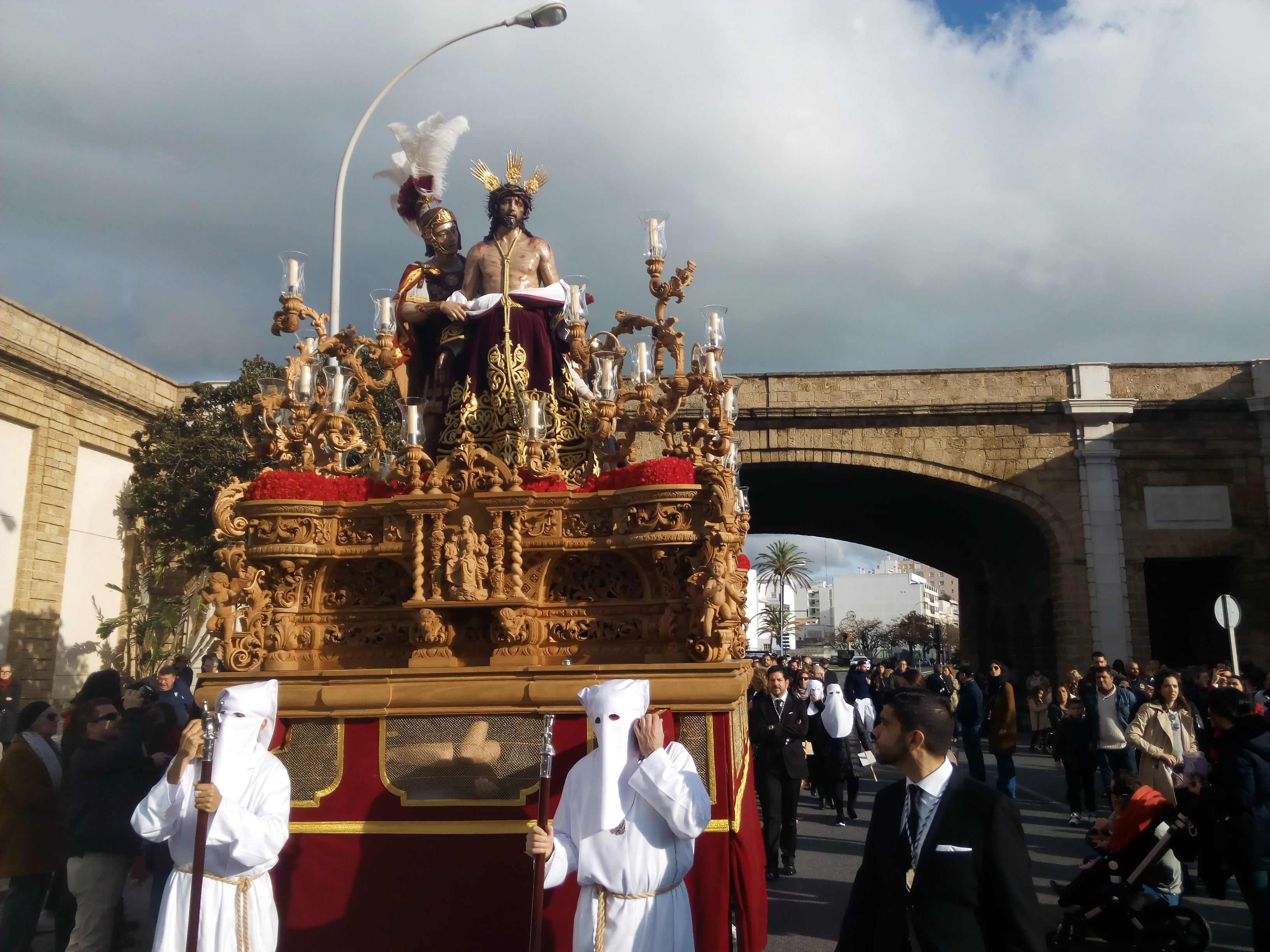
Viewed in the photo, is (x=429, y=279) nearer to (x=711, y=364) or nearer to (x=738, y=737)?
(x=711, y=364)

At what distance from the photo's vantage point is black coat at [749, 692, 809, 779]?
8266 millimetres

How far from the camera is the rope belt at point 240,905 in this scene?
3.80 metres

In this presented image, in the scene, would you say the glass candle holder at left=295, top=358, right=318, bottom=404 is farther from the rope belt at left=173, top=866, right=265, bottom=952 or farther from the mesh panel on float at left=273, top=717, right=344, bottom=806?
the rope belt at left=173, top=866, right=265, bottom=952

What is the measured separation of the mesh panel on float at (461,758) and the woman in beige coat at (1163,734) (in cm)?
559

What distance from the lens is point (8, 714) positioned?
11.7m

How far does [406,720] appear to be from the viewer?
4.82 metres

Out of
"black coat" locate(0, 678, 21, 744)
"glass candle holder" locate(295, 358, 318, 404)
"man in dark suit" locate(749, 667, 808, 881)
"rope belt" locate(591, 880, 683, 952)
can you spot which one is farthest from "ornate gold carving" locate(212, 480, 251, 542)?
"black coat" locate(0, 678, 21, 744)

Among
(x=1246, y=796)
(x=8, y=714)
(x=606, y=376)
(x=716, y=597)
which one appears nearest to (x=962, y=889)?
(x=716, y=597)

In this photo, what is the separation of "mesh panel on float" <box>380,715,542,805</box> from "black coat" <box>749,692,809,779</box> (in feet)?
12.5

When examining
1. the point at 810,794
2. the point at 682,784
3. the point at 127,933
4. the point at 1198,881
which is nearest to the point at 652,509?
the point at 682,784

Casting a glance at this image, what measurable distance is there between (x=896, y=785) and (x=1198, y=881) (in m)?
7.13

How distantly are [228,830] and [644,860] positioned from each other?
1.65 m

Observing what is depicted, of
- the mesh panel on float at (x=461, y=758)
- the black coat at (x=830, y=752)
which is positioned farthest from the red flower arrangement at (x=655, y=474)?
the black coat at (x=830, y=752)

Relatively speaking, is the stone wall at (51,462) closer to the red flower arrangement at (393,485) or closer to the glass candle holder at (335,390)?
the glass candle holder at (335,390)
